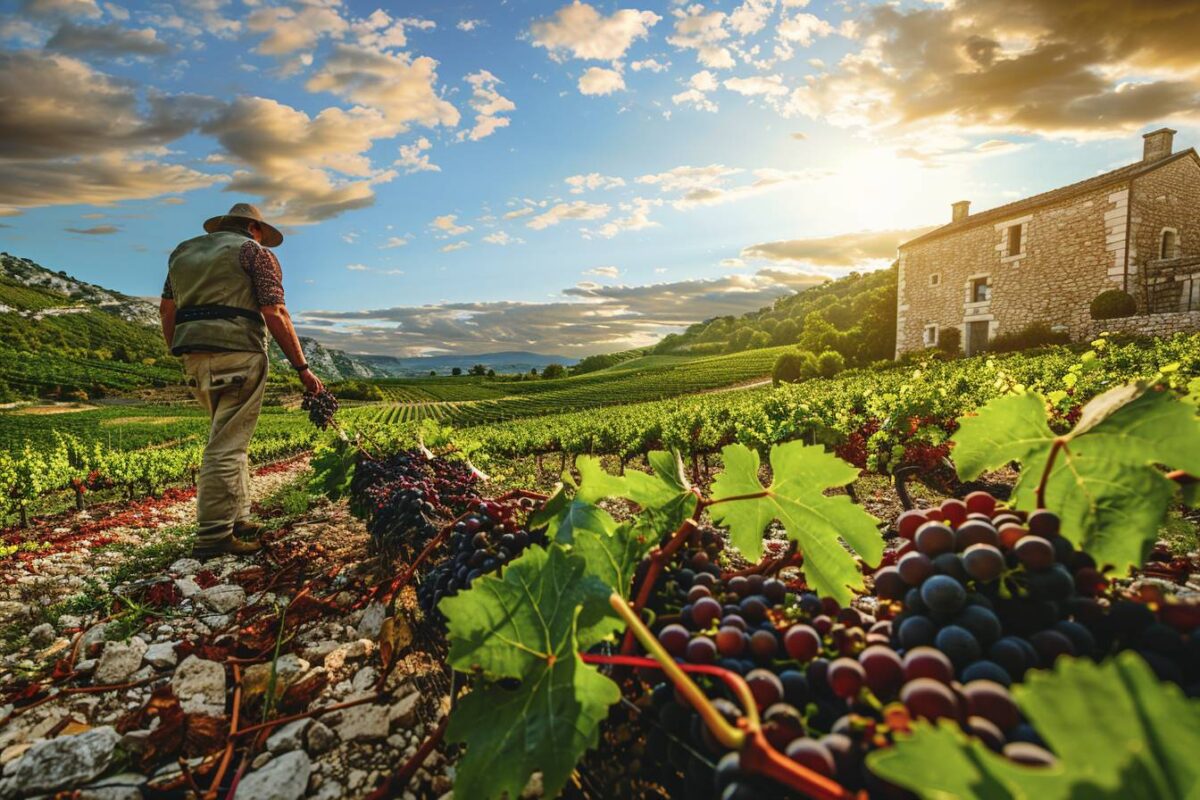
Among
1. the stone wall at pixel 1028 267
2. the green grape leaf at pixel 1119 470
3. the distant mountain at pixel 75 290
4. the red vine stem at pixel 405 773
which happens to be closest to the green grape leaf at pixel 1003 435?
the green grape leaf at pixel 1119 470

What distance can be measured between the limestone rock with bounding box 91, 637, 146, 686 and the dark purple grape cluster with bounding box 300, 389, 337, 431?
2.09 meters

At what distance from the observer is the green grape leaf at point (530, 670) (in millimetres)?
791

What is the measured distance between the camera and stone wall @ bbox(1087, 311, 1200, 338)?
1976 cm

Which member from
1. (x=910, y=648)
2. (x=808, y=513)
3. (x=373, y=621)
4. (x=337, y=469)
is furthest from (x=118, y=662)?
(x=910, y=648)

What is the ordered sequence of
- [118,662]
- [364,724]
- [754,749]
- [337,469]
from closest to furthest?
[754,749], [364,724], [118,662], [337,469]

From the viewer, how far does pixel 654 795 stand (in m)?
0.87

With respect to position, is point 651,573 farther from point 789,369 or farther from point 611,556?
point 789,369

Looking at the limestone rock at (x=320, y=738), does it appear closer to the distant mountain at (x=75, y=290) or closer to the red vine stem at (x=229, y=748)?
the red vine stem at (x=229, y=748)

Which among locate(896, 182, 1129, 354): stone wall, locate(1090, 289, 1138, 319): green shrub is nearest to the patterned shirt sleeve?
locate(1090, 289, 1138, 319): green shrub

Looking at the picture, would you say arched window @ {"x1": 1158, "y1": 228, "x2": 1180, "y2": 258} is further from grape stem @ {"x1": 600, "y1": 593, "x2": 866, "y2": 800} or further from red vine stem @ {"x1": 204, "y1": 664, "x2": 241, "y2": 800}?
red vine stem @ {"x1": 204, "y1": 664, "x2": 241, "y2": 800}

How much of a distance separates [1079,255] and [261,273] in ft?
108

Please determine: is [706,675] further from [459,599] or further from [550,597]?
[459,599]

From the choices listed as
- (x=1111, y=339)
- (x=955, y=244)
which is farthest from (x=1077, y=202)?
(x=1111, y=339)

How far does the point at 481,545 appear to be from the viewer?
1.69 metres
